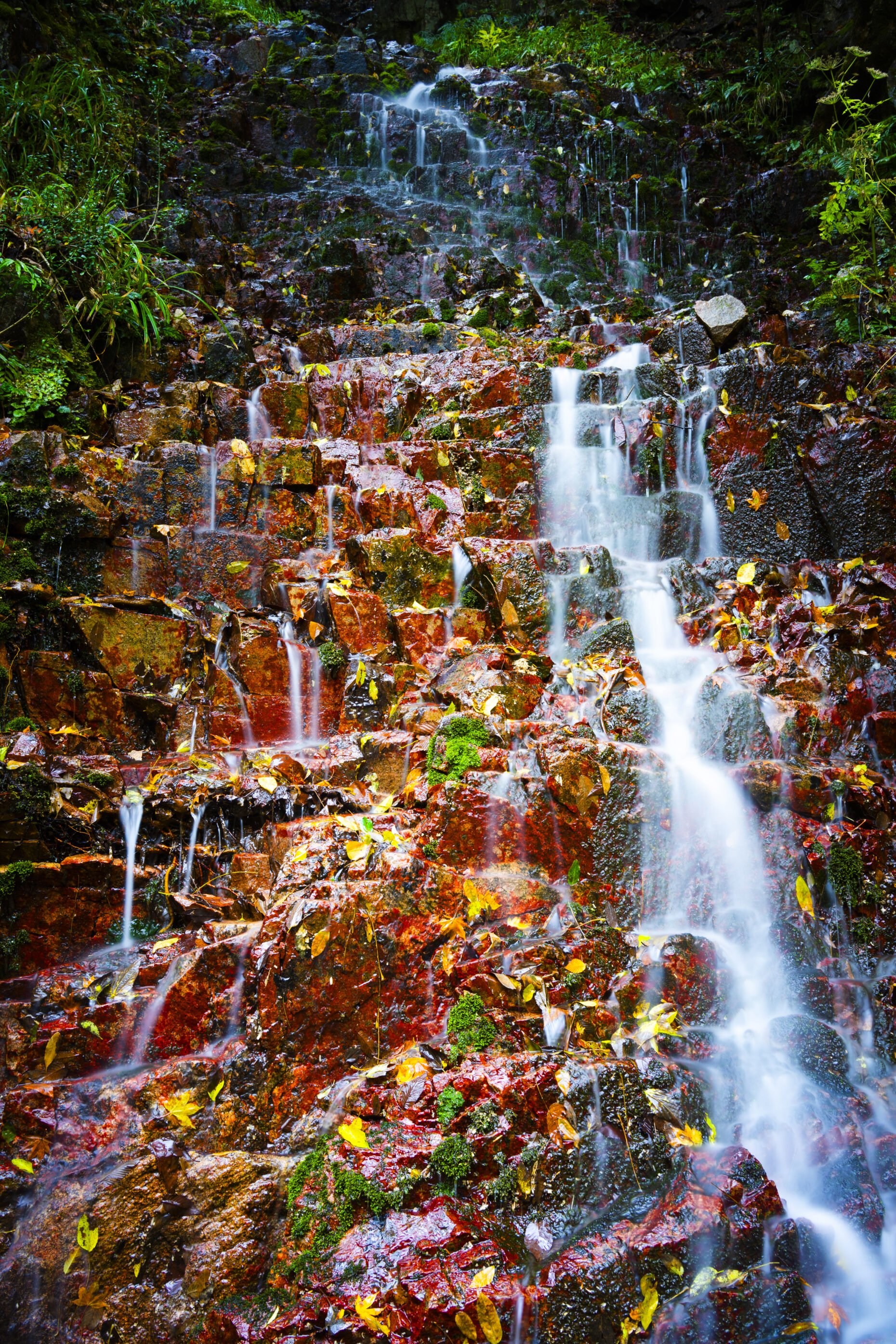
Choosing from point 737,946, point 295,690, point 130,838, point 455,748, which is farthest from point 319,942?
point 295,690

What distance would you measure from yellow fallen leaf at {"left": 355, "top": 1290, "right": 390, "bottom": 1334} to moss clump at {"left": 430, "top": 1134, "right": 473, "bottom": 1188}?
16.7 inches

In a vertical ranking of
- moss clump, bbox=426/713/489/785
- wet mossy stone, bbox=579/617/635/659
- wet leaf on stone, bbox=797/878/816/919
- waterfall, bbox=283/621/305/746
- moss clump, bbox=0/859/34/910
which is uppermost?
wet mossy stone, bbox=579/617/635/659

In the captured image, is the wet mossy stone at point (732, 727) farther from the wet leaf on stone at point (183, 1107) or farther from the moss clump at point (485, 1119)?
the wet leaf on stone at point (183, 1107)

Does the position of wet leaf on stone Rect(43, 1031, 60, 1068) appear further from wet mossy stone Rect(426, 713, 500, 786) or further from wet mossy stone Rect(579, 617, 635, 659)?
wet mossy stone Rect(579, 617, 635, 659)

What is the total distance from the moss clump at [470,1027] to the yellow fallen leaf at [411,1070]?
15 cm

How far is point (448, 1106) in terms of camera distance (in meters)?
3.01

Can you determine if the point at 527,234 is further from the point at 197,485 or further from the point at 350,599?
the point at 350,599

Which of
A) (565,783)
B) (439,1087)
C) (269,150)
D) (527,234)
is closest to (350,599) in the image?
(565,783)

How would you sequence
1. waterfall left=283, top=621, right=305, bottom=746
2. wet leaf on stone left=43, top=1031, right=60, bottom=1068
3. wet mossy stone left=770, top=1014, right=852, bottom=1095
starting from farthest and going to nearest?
waterfall left=283, top=621, right=305, bottom=746
wet mossy stone left=770, top=1014, right=852, bottom=1095
wet leaf on stone left=43, top=1031, right=60, bottom=1068

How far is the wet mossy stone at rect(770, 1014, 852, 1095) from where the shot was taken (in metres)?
3.65

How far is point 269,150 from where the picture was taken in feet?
46.6

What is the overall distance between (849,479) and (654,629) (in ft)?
8.34

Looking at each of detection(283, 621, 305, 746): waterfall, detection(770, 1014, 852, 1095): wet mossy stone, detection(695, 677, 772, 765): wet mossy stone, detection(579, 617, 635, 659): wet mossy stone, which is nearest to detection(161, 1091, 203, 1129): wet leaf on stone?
detection(283, 621, 305, 746): waterfall

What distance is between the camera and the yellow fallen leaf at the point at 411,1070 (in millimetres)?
3158
